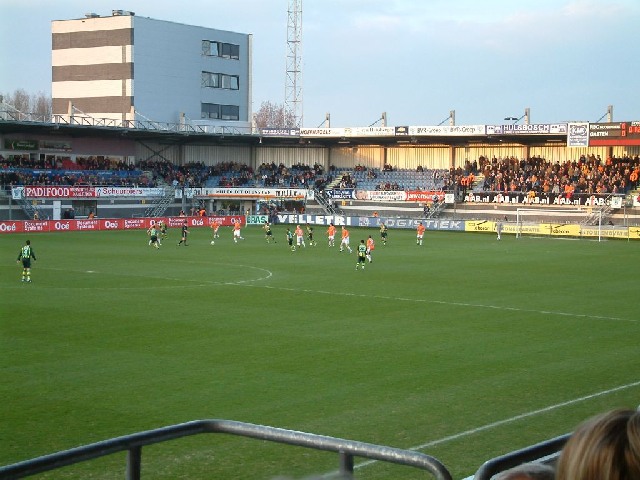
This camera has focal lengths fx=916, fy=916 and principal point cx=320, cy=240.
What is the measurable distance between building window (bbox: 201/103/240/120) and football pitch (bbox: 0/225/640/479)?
51823 millimetres

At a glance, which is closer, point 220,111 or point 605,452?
point 605,452

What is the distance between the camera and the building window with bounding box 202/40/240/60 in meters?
94.7

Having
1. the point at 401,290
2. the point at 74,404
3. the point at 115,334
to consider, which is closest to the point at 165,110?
the point at 401,290

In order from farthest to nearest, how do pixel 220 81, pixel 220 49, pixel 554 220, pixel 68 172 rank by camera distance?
pixel 220 81
pixel 220 49
pixel 68 172
pixel 554 220

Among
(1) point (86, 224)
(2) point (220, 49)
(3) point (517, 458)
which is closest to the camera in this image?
(3) point (517, 458)

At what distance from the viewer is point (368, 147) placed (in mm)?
99188

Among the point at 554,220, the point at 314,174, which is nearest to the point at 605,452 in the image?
the point at 554,220

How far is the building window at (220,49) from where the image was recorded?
311ft

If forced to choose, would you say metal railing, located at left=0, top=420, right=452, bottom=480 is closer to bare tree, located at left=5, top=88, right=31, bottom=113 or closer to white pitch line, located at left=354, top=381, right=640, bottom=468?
white pitch line, located at left=354, top=381, right=640, bottom=468

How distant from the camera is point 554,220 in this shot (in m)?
75.4

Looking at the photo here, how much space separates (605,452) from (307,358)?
19508mm

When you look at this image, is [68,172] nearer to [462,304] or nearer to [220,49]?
[220,49]

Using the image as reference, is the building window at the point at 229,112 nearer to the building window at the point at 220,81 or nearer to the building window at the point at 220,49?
the building window at the point at 220,81

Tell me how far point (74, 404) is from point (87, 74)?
255 ft
